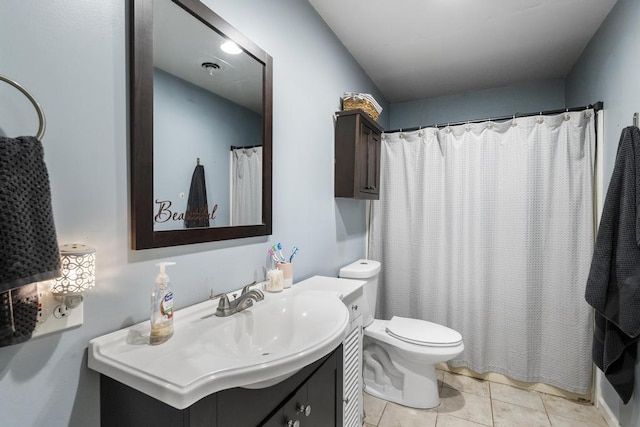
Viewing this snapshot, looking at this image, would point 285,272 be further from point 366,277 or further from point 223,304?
point 366,277

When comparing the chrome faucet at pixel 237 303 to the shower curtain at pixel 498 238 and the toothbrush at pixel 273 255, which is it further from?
the shower curtain at pixel 498 238

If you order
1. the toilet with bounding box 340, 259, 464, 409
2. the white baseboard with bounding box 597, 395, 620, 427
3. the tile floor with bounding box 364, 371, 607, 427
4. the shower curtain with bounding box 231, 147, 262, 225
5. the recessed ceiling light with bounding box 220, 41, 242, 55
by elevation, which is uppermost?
the recessed ceiling light with bounding box 220, 41, 242, 55

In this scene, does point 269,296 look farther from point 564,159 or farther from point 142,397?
point 564,159

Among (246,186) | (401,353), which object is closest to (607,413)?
(401,353)

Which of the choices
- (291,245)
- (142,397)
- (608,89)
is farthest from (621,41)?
(142,397)

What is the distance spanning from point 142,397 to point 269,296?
618mm

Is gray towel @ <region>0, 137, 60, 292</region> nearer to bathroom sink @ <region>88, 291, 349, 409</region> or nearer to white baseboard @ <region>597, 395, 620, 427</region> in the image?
bathroom sink @ <region>88, 291, 349, 409</region>

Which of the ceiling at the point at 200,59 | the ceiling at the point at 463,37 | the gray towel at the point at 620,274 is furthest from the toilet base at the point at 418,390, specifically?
the ceiling at the point at 463,37

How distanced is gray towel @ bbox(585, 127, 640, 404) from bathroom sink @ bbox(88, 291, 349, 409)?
1.41m

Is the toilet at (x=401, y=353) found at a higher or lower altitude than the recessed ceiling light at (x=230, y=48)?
lower

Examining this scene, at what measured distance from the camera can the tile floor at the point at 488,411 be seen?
6.03ft

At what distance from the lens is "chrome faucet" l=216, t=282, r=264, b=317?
41.2 inches

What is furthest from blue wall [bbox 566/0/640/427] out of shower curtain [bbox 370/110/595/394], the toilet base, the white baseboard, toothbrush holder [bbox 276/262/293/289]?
toothbrush holder [bbox 276/262/293/289]

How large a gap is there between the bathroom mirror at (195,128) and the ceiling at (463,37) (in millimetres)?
887
